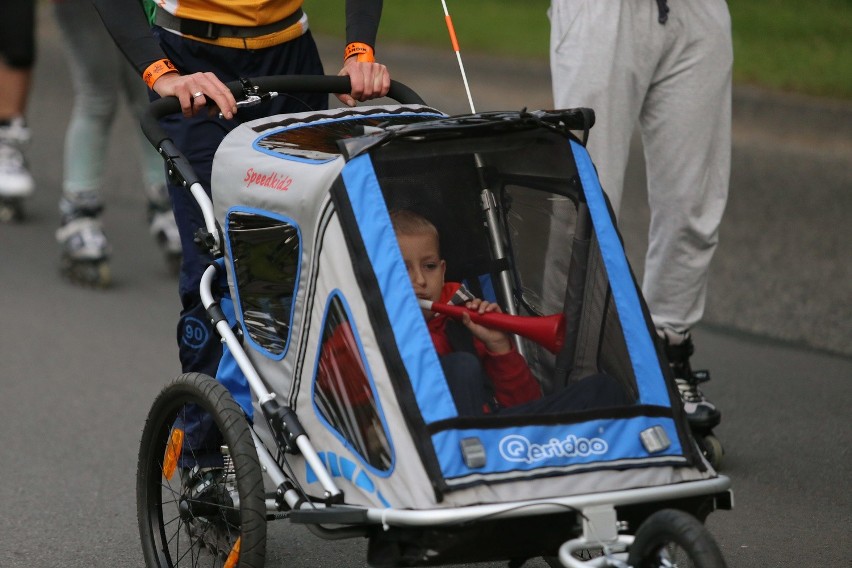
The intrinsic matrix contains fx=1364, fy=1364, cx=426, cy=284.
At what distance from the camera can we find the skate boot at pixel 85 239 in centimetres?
639

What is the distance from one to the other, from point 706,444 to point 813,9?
10468 mm

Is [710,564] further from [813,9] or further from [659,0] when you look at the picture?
[813,9]

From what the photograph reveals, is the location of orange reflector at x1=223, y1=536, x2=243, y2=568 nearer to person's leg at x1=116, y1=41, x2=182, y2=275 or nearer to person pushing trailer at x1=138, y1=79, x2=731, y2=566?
person pushing trailer at x1=138, y1=79, x2=731, y2=566

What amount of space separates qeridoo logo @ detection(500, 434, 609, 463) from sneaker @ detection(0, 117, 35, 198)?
16.5 feet

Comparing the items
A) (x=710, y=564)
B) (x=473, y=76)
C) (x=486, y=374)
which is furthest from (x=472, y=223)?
(x=473, y=76)

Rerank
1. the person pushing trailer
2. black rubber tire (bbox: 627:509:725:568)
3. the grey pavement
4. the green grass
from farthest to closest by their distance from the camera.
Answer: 1. the green grass
2. the grey pavement
3. the person pushing trailer
4. black rubber tire (bbox: 627:509:725:568)

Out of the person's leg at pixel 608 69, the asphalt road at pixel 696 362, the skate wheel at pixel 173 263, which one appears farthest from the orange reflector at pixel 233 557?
the skate wheel at pixel 173 263

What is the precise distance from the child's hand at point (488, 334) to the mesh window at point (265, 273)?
0.42m

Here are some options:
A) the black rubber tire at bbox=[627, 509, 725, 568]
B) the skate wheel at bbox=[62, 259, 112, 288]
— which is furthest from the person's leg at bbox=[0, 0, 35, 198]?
the black rubber tire at bbox=[627, 509, 725, 568]

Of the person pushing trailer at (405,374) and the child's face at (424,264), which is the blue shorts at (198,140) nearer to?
the person pushing trailer at (405,374)

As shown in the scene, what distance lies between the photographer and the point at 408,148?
9.63 feet

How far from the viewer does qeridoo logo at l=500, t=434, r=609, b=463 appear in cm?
269

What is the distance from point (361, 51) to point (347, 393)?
1.28 m

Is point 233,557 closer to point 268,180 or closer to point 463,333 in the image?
point 463,333
